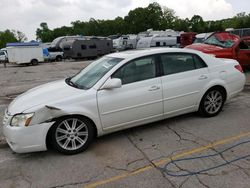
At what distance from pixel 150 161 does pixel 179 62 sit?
2101mm

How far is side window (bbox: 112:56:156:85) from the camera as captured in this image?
430cm

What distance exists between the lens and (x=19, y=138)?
364 cm

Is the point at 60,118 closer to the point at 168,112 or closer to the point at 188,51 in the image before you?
the point at 168,112

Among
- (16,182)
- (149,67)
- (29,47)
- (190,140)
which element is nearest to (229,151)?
(190,140)

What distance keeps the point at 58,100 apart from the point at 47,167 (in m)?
0.98

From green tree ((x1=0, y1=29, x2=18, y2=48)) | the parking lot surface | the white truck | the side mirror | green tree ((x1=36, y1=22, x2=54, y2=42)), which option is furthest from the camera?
green tree ((x1=36, y1=22, x2=54, y2=42))

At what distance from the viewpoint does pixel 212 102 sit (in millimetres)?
5184

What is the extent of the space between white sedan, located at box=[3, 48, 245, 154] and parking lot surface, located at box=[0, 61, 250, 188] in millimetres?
259

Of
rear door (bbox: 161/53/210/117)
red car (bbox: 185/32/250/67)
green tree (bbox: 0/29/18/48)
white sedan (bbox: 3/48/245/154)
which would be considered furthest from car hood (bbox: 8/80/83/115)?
green tree (bbox: 0/29/18/48)

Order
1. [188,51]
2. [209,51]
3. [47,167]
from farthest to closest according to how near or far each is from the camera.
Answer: [209,51] → [188,51] → [47,167]

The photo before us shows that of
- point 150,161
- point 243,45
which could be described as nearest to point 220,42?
point 243,45

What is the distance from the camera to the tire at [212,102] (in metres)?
5.09

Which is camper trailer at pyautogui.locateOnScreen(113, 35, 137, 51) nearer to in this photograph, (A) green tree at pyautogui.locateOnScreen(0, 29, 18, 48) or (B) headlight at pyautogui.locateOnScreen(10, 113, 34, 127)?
(B) headlight at pyautogui.locateOnScreen(10, 113, 34, 127)

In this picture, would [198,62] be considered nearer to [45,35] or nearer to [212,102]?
[212,102]
